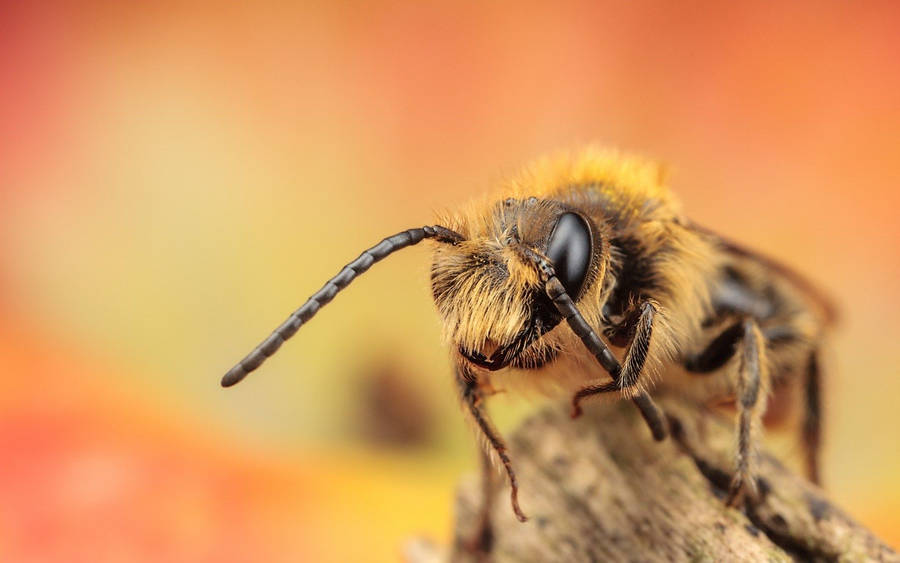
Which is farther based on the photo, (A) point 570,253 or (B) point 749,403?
(B) point 749,403

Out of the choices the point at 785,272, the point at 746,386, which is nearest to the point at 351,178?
the point at 785,272

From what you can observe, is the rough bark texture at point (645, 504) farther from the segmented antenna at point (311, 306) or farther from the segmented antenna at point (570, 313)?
the segmented antenna at point (311, 306)

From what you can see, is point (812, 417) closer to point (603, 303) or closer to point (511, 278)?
point (603, 303)

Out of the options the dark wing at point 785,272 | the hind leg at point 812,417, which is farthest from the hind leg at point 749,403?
the hind leg at point 812,417

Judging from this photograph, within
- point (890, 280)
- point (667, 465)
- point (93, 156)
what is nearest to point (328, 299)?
point (667, 465)

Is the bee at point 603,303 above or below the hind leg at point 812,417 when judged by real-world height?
above

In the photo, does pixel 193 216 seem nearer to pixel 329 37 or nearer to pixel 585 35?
pixel 329 37
